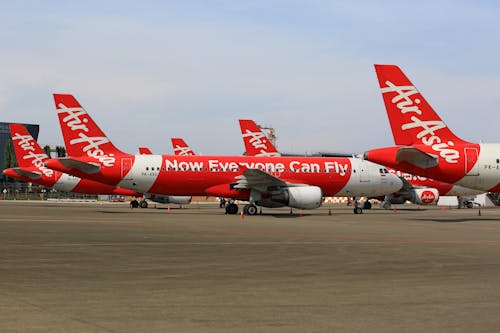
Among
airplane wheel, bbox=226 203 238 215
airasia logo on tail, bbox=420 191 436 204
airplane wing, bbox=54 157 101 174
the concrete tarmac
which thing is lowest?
the concrete tarmac

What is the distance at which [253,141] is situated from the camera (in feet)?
219

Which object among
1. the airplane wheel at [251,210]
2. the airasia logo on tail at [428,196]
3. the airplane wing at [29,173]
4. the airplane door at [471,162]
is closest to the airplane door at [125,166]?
the airplane wheel at [251,210]

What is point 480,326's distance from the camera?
794 cm

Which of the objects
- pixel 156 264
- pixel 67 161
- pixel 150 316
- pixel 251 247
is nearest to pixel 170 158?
pixel 67 161

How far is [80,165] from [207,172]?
7.99 m

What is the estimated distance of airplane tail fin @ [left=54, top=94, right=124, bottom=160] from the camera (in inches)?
1774

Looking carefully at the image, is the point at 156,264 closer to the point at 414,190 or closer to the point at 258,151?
the point at 414,190

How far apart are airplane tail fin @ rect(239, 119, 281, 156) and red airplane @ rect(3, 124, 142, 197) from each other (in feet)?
38.3

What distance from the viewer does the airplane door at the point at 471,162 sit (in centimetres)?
3609

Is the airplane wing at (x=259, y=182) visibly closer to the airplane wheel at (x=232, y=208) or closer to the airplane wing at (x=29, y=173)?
the airplane wheel at (x=232, y=208)

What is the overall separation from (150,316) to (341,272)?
19.1ft

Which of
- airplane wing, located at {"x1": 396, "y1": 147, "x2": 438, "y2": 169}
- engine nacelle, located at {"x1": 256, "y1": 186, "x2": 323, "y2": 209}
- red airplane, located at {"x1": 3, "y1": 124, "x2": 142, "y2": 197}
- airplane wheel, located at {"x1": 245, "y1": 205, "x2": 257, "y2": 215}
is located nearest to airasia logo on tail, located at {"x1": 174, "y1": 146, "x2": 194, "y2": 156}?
red airplane, located at {"x1": 3, "y1": 124, "x2": 142, "y2": 197}

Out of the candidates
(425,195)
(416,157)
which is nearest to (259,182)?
(416,157)

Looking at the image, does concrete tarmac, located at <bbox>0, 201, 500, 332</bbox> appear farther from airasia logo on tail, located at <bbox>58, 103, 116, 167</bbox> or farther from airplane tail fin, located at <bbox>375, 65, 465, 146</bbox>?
airasia logo on tail, located at <bbox>58, 103, 116, 167</bbox>
